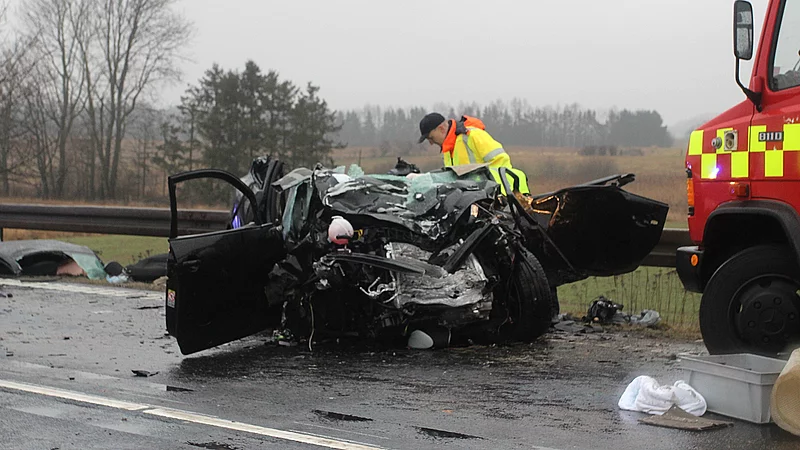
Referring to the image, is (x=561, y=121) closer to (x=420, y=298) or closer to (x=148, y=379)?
(x=420, y=298)

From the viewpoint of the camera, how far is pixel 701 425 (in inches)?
178

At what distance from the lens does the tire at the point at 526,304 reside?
6871 mm

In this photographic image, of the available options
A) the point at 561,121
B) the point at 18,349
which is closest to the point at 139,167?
the point at 561,121

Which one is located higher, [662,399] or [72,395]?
[662,399]

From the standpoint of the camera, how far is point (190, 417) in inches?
189

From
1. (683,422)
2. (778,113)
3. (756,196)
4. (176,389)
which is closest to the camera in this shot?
(683,422)

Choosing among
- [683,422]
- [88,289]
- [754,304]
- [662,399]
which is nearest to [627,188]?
[754,304]

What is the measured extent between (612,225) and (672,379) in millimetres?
1906

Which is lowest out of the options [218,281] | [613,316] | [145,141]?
[613,316]

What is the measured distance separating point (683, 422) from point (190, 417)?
98.8 inches

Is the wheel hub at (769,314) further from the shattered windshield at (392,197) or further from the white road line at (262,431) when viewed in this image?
the white road line at (262,431)

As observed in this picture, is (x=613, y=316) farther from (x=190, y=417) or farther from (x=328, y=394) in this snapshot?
(x=190, y=417)

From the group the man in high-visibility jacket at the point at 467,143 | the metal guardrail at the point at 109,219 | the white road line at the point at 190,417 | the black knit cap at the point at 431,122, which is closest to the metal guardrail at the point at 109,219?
the metal guardrail at the point at 109,219

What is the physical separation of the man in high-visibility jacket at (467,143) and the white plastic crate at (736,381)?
10.8 ft
